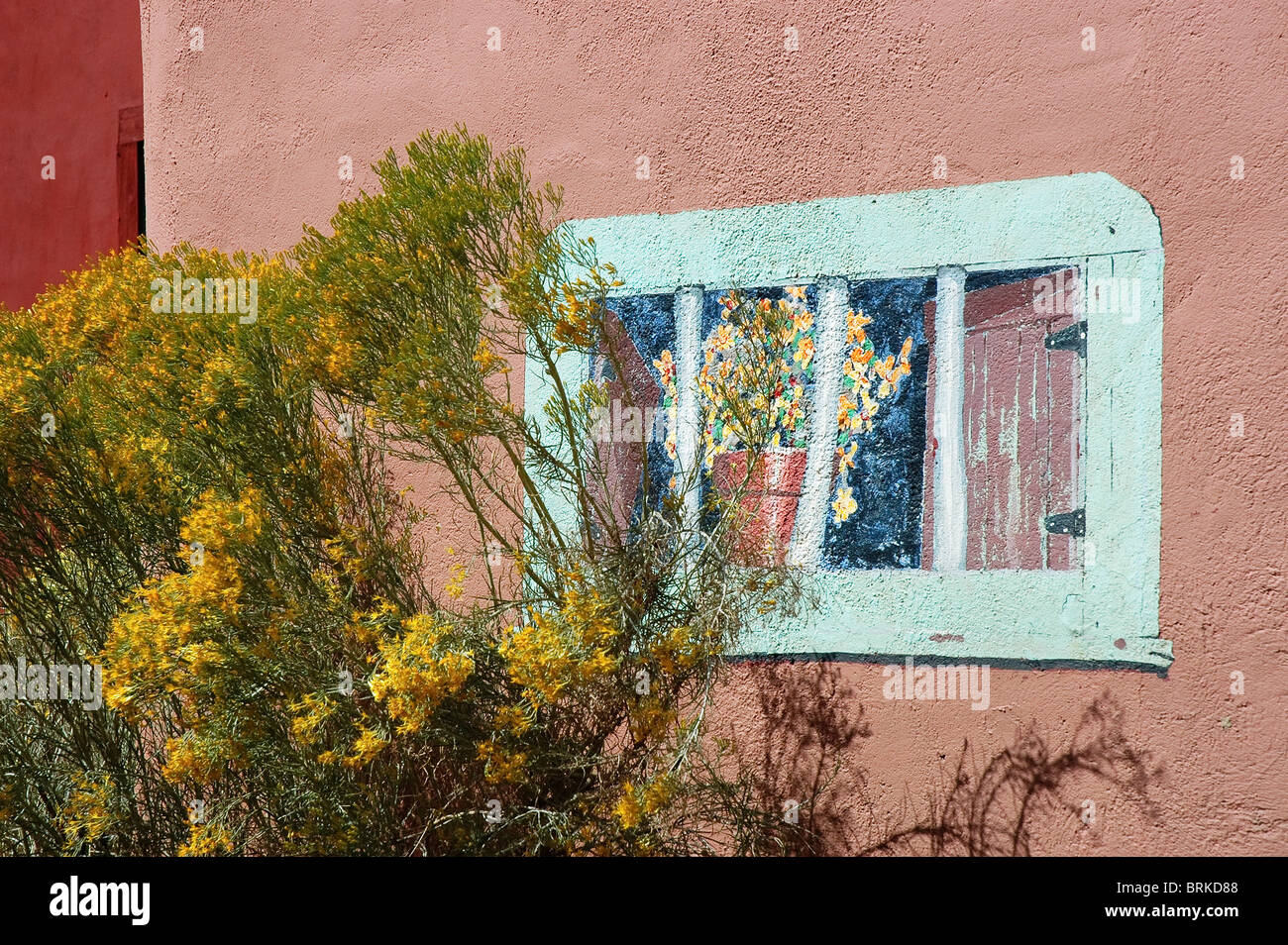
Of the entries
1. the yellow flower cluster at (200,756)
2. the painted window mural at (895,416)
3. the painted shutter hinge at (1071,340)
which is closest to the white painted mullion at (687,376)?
the painted window mural at (895,416)

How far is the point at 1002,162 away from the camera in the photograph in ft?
14.4

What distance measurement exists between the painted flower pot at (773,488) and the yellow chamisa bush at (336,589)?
0.30 meters

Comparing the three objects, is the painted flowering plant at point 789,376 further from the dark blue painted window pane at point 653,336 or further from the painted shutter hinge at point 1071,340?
the painted shutter hinge at point 1071,340

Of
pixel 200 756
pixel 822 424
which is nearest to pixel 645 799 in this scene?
pixel 200 756

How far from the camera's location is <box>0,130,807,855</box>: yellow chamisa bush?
146 inches

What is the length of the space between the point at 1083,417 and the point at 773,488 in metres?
1.25

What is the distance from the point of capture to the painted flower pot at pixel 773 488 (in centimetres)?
455

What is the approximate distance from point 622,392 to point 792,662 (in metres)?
1.41

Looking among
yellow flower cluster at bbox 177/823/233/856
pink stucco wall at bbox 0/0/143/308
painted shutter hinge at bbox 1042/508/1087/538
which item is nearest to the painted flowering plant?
painted shutter hinge at bbox 1042/508/1087/538

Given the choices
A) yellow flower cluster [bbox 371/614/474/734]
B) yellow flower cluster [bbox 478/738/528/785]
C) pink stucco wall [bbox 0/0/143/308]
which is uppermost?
pink stucco wall [bbox 0/0/143/308]

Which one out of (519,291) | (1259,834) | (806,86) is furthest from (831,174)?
(1259,834)

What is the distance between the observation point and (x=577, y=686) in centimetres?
369

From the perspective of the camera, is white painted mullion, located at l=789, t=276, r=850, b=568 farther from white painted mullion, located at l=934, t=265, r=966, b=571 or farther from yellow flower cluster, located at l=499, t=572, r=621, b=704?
yellow flower cluster, located at l=499, t=572, r=621, b=704

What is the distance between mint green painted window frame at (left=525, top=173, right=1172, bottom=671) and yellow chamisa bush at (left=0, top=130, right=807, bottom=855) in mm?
448
